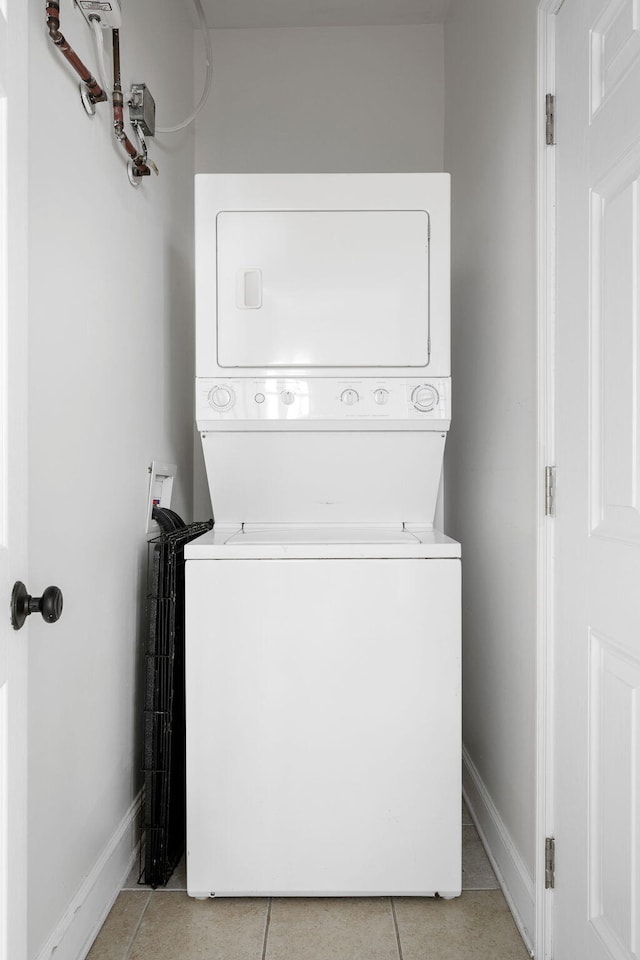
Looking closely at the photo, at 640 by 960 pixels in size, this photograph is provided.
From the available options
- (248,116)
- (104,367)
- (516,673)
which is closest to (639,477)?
(516,673)

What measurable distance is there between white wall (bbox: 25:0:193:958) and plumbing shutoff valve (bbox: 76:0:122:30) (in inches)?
1.4

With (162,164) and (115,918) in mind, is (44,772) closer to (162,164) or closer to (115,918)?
(115,918)

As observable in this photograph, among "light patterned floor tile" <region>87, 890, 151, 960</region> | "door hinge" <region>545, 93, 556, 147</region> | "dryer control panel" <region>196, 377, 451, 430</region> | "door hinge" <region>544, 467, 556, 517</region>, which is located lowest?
"light patterned floor tile" <region>87, 890, 151, 960</region>

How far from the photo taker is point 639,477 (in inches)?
43.1

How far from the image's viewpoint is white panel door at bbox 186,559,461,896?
1.72 m

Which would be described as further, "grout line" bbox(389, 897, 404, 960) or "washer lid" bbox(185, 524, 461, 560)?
"washer lid" bbox(185, 524, 461, 560)

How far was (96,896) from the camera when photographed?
1619 mm

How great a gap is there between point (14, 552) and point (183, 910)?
1.25 m

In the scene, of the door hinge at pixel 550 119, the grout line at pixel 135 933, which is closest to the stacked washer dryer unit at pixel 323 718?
the grout line at pixel 135 933

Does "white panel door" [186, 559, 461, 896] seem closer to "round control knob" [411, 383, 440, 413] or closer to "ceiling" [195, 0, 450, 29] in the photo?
"round control knob" [411, 383, 440, 413]

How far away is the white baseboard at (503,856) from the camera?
1577 millimetres

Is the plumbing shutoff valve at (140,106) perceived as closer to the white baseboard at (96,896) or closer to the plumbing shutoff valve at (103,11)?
the plumbing shutoff valve at (103,11)

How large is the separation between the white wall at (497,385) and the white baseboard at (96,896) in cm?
102

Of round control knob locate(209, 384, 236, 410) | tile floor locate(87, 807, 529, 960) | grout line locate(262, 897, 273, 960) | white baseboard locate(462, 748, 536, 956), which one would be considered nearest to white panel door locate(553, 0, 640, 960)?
white baseboard locate(462, 748, 536, 956)
